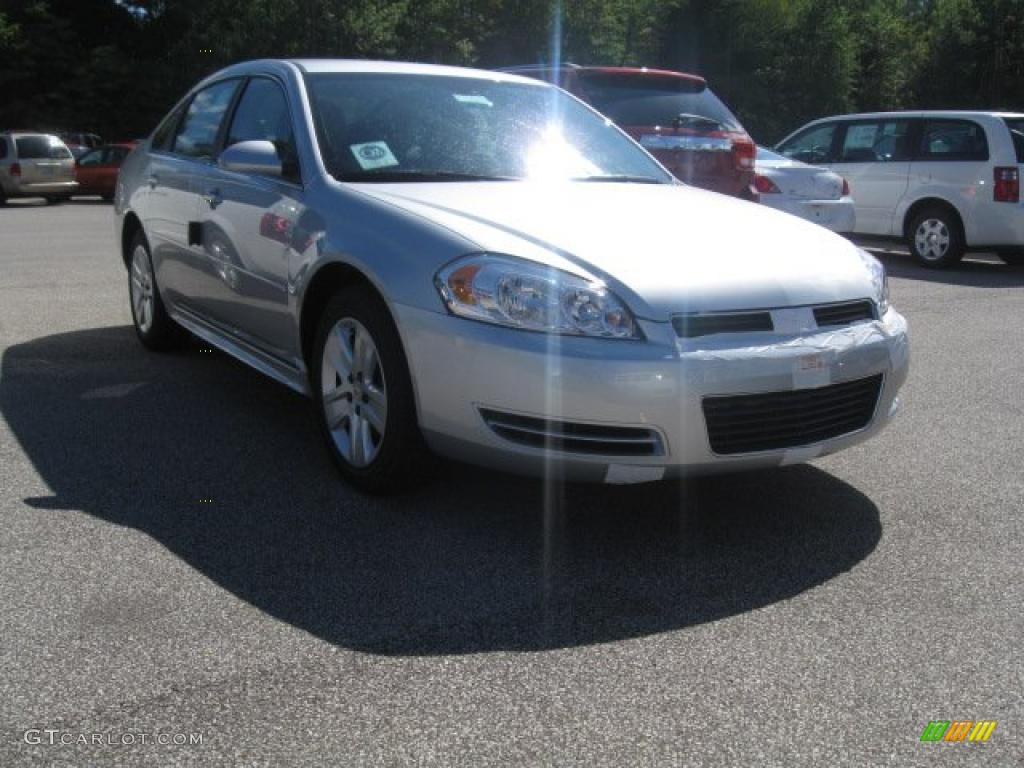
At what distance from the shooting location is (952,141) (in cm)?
1239

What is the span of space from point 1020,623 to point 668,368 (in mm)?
1198

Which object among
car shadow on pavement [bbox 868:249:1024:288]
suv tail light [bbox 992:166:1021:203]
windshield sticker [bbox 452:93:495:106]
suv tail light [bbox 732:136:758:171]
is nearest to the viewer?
windshield sticker [bbox 452:93:495:106]

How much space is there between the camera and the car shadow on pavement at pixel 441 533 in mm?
3316

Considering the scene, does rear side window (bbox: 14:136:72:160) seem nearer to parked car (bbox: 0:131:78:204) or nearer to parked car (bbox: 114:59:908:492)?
parked car (bbox: 0:131:78:204)

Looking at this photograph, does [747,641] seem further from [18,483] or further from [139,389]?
[139,389]

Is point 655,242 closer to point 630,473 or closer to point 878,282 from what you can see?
point 630,473

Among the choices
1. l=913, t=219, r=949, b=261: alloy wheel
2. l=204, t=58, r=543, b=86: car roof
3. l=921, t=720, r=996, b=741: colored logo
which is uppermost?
l=204, t=58, r=543, b=86: car roof

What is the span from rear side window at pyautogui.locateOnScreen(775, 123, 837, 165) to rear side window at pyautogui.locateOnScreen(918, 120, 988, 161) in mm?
1356

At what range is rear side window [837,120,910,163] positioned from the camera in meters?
13.0

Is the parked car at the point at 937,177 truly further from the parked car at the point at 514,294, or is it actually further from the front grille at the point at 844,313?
the front grille at the point at 844,313

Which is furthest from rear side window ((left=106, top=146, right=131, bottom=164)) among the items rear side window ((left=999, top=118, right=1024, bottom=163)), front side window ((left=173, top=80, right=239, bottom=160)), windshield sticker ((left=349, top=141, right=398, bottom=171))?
windshield sticker ((left=349, top=141, right=398, bottom=171))

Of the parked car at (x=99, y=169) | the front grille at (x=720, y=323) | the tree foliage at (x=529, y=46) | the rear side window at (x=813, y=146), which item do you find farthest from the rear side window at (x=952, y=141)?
the tree foliage at (x=529, y=46)

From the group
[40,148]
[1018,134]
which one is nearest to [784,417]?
[1018,134]

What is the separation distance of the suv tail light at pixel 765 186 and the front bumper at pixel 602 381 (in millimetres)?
8216
